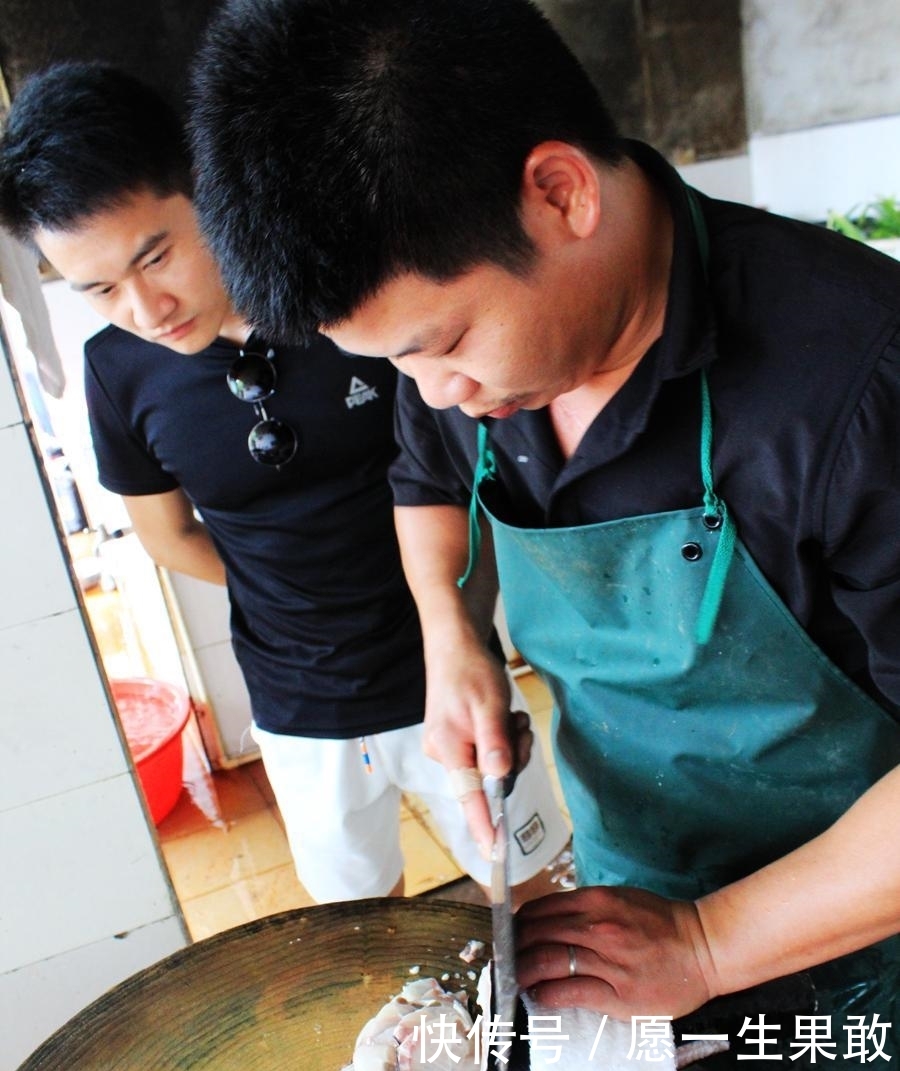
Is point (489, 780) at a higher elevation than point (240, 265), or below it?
below

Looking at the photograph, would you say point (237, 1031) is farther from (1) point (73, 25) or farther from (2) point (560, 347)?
(1) point (73, 25)

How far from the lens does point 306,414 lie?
69.3 inches

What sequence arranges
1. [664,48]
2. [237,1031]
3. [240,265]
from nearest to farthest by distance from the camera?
1. [240,265]
2. [237,1031]
3. [664,48]

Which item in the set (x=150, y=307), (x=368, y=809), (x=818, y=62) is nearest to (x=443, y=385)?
(x=150, y=307)

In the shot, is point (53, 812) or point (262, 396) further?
point (262, 396)

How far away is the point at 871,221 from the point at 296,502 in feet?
7.76

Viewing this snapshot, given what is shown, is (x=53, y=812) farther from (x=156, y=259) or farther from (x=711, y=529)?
(x=711, y=529)

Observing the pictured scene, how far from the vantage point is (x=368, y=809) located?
2.02 meters

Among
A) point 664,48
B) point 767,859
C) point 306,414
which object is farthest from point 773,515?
point 664,48

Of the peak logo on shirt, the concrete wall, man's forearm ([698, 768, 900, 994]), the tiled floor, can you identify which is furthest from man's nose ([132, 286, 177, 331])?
the concrete wall

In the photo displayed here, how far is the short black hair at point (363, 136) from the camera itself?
0.80 metres

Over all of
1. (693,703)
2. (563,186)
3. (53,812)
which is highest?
(563,186)

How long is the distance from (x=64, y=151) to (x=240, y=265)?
2.62ft

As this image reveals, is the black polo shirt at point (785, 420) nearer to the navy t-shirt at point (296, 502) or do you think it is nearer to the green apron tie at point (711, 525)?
the green apron tie at point (711, 525)
